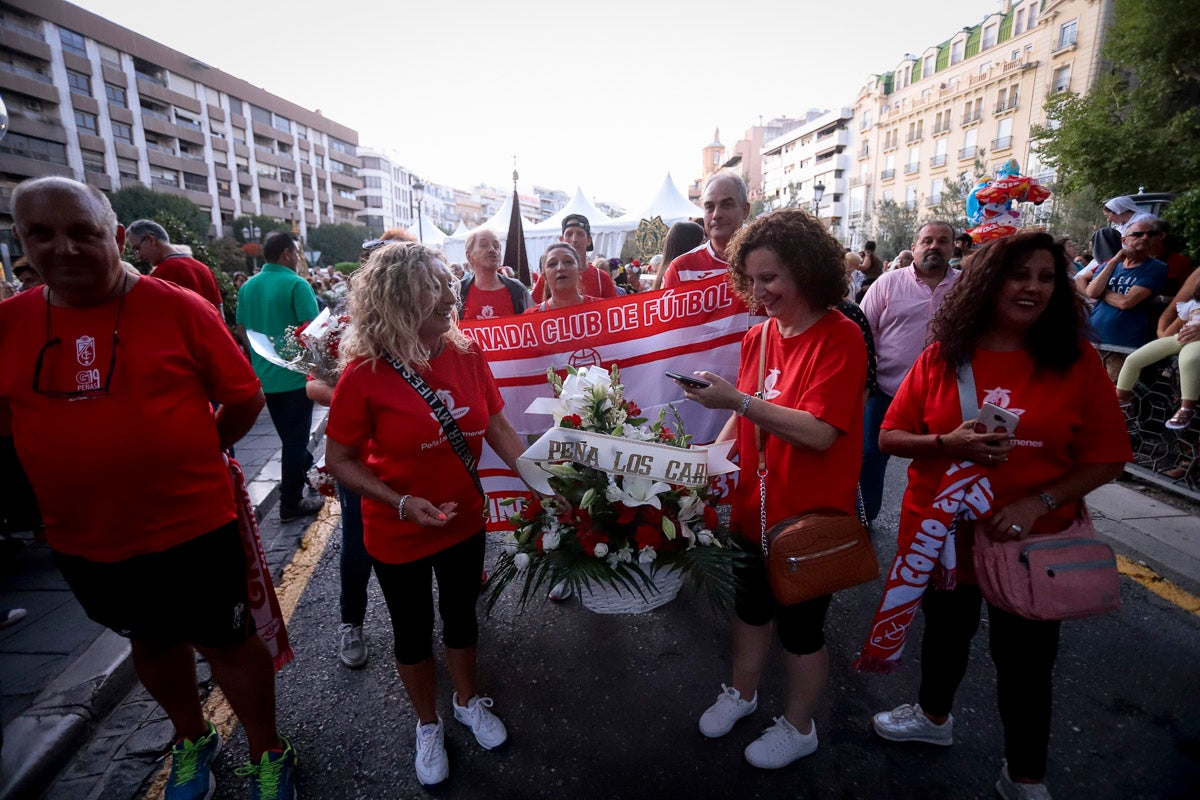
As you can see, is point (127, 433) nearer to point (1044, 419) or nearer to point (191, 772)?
point (191, 772)

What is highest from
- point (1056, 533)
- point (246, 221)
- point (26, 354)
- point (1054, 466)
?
point (246, 221)

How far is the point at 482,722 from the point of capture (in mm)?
2426

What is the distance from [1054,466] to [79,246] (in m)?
3.15

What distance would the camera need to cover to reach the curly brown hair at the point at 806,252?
77.7 inches

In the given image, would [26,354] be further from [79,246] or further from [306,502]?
[306,502]

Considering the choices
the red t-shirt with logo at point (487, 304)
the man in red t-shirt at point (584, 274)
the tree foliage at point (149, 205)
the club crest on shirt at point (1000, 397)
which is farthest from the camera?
the tree foliage at point (149, 205)

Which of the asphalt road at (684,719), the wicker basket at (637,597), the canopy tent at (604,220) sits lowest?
the asphalt road at (684,719)

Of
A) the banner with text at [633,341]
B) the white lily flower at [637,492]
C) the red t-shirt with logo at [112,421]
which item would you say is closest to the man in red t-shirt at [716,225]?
the banner with text at [633,341]

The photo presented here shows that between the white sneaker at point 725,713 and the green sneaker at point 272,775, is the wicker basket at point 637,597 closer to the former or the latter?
the white sneaker at point 725,713

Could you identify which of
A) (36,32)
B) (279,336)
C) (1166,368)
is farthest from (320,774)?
(36,32)

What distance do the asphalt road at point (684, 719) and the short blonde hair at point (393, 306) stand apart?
1.62 metres

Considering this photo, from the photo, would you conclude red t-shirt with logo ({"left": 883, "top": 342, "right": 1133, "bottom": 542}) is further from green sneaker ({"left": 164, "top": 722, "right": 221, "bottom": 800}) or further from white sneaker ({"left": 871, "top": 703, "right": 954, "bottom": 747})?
green sneaker ({"left": 164, "top": 722, "right": 221, "bottom": 800})

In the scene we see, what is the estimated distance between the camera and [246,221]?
60.2 metres

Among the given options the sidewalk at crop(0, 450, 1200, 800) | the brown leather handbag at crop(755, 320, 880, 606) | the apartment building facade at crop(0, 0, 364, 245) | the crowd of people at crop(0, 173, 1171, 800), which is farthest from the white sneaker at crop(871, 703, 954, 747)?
the apartment building facade at crop(0, 0, 364, 245)
